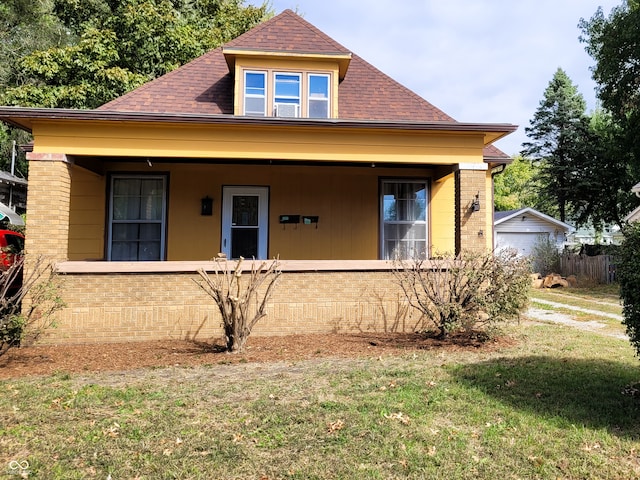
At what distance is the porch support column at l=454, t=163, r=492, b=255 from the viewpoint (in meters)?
7.88

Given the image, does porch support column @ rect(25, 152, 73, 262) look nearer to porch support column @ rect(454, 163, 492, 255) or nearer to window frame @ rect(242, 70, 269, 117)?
window frame @ rect(242, 70, 269, 117)

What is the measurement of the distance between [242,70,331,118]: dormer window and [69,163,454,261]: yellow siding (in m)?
1.27

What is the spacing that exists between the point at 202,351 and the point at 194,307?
1.01 metres

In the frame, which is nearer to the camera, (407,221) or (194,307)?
(194,307)

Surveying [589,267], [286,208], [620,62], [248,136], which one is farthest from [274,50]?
[620,62]

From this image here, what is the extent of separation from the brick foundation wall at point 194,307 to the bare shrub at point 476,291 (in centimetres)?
72

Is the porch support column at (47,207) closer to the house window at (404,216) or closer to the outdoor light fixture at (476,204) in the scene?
the house window at (404,216)

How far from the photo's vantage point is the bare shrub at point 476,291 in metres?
6.54

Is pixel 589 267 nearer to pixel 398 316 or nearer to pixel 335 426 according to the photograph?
pixel 398 316

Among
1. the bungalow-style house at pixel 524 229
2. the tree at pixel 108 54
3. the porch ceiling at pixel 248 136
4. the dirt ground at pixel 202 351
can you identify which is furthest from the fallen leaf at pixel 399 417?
the bungalow-style house at pixel 524 229

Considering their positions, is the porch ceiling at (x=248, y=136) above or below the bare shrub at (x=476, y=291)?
above

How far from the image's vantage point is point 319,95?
946 centimetres

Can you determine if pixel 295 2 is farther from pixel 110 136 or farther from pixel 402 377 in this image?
pixel 402 377

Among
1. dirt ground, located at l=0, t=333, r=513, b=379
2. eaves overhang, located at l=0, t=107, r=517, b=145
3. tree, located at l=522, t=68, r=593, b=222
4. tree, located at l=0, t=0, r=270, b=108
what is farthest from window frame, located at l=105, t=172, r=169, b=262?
tree, located at l=522, t=68, r=593, b=222
